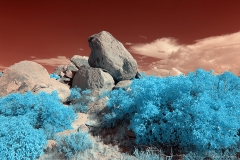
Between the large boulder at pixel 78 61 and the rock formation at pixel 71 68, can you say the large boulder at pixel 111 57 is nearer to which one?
the rock formation at pixel 71 68

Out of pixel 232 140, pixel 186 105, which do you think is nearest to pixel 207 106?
pixel 186 105

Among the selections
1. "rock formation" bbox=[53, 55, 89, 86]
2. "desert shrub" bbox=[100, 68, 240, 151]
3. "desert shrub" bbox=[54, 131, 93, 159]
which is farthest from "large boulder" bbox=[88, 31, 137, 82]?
"desert shrub" bbox=[54, 131, 93, 159]

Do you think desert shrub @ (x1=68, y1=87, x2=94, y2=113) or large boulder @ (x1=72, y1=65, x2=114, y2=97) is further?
large boulder @ (x1=72, y1=65, x2=114, y2=97)

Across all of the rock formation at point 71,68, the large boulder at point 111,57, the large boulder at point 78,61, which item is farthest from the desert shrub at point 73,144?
the large boulder at point 78,61

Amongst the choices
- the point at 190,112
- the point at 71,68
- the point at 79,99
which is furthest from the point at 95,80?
the point at 190,112

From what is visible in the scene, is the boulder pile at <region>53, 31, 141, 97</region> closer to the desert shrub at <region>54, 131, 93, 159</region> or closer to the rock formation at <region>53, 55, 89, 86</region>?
the rock formation at <region>53, 55, 89, 86</region>

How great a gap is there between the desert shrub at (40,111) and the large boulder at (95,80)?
4.60 meters

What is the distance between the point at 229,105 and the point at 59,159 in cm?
643

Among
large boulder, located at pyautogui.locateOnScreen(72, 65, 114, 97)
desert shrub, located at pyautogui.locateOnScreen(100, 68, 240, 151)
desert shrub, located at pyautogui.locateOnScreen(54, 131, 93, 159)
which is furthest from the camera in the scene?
large boulder, located at pyautogui.locateOnScreen(72, 65, 114, 97)

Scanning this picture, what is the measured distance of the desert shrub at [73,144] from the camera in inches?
303

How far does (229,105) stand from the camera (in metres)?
7.64

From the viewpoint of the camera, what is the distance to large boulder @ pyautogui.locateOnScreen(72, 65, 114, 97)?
14828 mm

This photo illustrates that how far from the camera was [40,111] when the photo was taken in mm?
9758

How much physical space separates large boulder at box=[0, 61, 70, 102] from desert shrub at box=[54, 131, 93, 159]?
6196 mm
